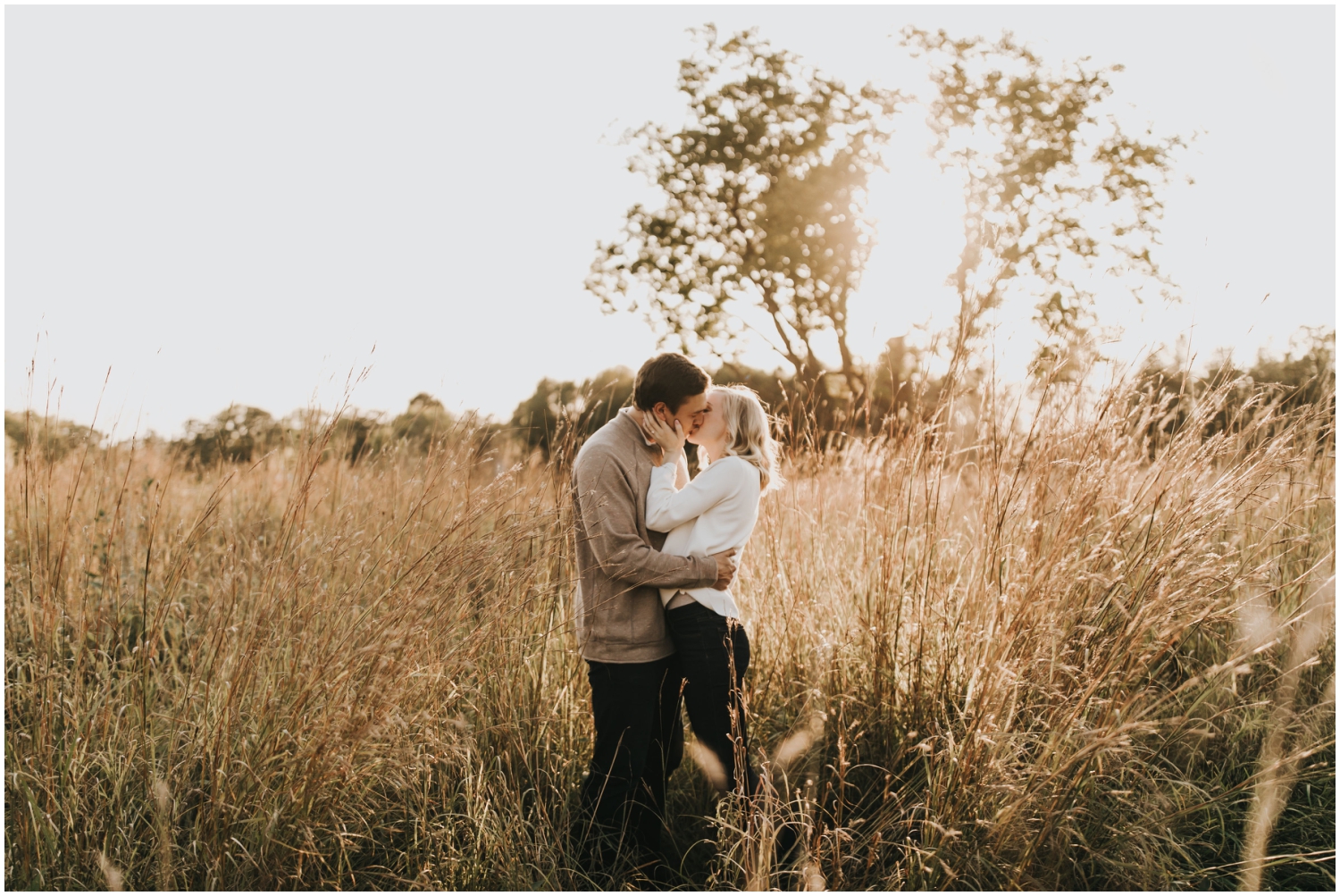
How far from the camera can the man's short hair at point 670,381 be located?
241 centimetres

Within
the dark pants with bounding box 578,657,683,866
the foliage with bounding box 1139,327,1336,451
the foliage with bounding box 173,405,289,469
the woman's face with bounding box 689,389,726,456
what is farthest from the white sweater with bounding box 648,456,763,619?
the foliage with bounding box 173,405,289,469

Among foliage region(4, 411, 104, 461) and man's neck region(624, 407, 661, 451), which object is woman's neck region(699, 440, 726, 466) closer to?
man's neck region(624, 407, 661, 451)

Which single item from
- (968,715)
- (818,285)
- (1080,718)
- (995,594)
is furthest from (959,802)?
(818,285)

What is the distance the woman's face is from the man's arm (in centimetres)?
32

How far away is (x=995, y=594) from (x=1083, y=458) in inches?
18.0

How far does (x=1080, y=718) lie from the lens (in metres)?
2.25

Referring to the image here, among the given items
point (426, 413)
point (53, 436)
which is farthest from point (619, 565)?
point (426, 413)

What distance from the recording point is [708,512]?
2.46m

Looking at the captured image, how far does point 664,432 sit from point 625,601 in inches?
19.4

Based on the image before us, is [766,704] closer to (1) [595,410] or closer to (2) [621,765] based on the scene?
(2) [621,765]

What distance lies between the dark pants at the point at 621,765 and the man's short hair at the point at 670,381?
29.5 inches

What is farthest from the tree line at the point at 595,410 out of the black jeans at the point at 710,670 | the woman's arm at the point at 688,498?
the black jeans at the point at 710,670

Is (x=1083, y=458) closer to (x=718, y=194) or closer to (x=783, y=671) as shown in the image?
(x=783, y=671)

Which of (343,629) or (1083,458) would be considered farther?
(1083,458)
